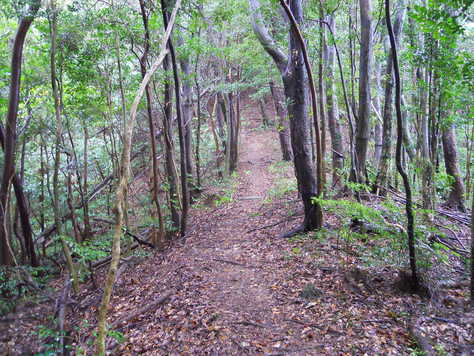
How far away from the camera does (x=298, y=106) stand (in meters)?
7.32

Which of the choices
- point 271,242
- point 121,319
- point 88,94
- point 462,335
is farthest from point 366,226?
point 88,94

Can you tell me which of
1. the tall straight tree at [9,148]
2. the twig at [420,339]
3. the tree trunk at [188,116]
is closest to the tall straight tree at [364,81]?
the twig at [420,339]

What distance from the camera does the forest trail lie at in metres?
4.21

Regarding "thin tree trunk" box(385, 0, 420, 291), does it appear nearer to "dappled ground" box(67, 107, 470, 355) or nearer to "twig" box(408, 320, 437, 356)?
"dappled ground" box(67, 107, 470, 355)

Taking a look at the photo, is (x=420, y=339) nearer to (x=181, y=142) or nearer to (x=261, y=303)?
(x=261, y=303)

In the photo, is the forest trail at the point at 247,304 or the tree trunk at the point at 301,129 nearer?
the forest trail at the point at 247,304

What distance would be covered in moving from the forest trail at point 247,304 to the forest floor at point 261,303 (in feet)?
0.06

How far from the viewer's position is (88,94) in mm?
10242

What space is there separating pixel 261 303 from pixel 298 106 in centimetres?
431

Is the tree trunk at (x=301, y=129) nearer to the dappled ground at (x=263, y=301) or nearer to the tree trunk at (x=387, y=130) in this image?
the dappled ground at (x=263, y=301)

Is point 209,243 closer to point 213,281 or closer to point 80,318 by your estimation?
point 213,281

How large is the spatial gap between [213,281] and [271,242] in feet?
6.69

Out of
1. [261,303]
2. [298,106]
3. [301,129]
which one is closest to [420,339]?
[261,303]

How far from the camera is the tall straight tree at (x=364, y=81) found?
26.0 ft
